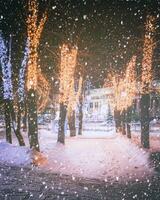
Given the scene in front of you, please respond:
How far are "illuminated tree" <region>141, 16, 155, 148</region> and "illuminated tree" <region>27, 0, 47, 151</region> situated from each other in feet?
17.6

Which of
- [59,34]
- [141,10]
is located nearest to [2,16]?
[59,34]

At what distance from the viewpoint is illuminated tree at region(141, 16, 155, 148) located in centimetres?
1911

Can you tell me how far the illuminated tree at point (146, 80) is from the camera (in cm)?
1911

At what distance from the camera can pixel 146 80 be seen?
19375 millimetres

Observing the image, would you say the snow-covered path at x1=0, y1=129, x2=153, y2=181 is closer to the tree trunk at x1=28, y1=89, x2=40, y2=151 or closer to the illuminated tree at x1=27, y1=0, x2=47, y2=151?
the tree trunk at x1=28, y1=89, x2=40, y2=151

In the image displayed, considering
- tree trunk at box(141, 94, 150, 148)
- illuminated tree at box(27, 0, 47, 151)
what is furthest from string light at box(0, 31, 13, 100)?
tree trunk at box(141, 94, 150, 148)

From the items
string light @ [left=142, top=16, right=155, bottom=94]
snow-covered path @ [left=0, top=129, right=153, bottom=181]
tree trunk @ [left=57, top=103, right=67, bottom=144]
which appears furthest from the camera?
tree trunk @ [left=57, top=103, right=67, bottom=144]

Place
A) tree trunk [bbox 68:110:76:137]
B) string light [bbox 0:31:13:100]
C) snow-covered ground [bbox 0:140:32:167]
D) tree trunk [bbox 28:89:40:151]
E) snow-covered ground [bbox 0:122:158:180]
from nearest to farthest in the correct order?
snow-covered ground [bbox 0:122:158:180], snow-covered ground [bbox 0:140:32:167], tree trunk [bbox 28:89:40:151], string light [bbox 0:31:13:100], tree trunk [bbox 68:110:76:137]

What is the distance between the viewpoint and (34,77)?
18672 mm

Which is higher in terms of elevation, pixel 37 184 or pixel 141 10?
pixel 141 10

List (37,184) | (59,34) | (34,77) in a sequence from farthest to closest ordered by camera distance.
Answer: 1. (59,34)
2. (34,77)
3. (37,184)

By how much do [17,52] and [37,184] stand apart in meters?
17.1

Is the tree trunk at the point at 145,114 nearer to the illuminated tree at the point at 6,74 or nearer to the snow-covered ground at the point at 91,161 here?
the snow-covered ground at the point at 91,161

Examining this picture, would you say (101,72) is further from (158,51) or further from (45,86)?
(158,51)
